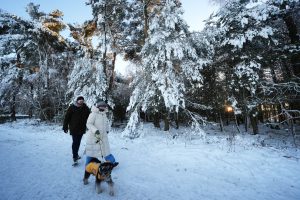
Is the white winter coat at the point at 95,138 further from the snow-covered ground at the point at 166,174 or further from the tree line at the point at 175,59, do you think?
the tree line at the point at 175,59

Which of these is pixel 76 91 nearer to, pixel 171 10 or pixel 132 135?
pixel 132 135

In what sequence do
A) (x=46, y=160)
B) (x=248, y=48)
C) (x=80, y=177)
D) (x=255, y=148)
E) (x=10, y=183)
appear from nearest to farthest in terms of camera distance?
(x=10, y=183) → (x=80, y=177) → (x=46, y=160) → (x=255, y=148) → (x=248, y=48)

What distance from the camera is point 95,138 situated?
5648 millimetres

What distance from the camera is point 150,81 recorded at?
12.8 m

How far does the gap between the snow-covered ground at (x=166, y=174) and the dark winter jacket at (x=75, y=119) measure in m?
1.22

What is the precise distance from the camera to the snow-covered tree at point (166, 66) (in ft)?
38.6

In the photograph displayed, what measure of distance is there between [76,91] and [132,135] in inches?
254

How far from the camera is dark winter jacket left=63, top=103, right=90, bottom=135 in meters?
7.14

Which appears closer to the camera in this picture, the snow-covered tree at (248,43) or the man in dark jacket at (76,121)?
the man in dark jacket at (76,121)

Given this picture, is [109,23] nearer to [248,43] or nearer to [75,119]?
[248,43]

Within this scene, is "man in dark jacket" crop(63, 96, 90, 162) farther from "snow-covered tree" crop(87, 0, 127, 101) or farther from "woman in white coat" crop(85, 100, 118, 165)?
"snow-covered tree" crop(87, 0, 127, 101)

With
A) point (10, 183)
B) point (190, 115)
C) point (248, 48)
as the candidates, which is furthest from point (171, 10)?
point (10, 183)

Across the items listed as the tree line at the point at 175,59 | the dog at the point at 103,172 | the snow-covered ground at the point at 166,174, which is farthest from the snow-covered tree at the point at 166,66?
the dog at the point at 103,172

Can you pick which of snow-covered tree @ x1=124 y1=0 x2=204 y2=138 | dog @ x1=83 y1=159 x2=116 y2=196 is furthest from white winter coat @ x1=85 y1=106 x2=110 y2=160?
snow-covered tree @ x1=124 y1=0 x2=204 y2=138
